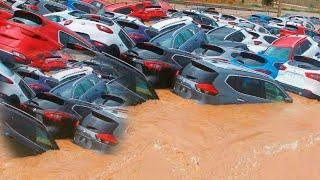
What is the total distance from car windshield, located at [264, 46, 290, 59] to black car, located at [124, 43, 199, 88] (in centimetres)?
413

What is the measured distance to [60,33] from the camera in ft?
50.9

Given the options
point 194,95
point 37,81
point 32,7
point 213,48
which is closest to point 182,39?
point 213,48

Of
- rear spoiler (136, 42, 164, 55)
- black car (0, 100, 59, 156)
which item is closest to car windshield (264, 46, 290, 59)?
rear spoiler (136, 42, 164, 55)

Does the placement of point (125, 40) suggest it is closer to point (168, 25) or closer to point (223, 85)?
point (168, 25)

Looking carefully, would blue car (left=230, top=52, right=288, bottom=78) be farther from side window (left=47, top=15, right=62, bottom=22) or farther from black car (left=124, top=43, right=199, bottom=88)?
side window (left=47, top=15, right=62, bottom=22)

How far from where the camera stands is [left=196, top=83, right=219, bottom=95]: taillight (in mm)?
13359

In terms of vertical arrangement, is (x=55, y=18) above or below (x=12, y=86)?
below

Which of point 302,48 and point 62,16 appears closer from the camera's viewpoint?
point 302,48

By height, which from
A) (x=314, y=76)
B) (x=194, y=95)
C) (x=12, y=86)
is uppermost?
(x=12, y=86)

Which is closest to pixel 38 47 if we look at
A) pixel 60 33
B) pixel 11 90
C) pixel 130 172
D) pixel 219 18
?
pixel 60 33

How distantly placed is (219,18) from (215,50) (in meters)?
12.8

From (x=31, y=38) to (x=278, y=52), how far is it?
7930 mm

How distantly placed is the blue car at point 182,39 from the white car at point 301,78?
8.58 feet

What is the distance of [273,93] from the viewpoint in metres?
14.2
